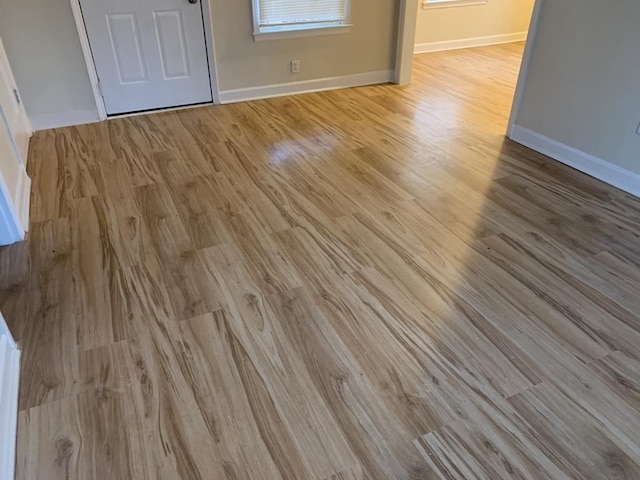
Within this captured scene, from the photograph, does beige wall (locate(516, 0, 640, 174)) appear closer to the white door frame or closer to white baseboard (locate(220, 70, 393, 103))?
white baseboard (locate(220, 70, 393, 103))

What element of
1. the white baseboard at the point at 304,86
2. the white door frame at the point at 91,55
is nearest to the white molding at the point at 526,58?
the white baseboard at the point at 304,86

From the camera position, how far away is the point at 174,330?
177cm

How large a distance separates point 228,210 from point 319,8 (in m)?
2.37

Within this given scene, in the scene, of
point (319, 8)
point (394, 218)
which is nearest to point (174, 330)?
point (394, 218)

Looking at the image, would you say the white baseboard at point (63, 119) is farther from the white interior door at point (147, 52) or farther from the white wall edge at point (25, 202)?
the white wall edge at point (25, 202)

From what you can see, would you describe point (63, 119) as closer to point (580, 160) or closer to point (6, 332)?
point (6, 332)

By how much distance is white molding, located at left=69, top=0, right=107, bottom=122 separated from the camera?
10.8ft

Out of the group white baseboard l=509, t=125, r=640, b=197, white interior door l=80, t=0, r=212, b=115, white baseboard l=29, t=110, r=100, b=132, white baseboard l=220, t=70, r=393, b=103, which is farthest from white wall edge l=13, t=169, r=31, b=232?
white baseboard l=509, t=125, r=640, b=197

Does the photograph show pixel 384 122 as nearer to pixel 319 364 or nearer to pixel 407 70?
pixel 407 70

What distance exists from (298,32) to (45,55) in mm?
1938

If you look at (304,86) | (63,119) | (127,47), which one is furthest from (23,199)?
(304,86)

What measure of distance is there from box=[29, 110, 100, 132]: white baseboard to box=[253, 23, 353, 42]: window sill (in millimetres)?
1446

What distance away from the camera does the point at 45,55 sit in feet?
10.9

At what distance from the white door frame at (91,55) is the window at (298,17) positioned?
0.38 meters
